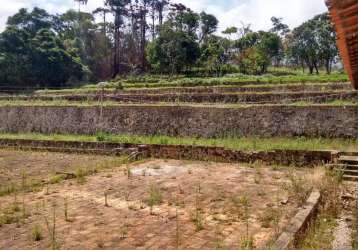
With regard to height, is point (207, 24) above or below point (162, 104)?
above

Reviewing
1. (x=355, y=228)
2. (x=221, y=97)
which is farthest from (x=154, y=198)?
(x=221, y=97)

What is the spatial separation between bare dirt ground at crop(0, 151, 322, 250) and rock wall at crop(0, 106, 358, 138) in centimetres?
457

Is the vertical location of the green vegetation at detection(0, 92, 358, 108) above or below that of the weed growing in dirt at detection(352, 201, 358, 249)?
above

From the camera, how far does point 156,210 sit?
712 cm

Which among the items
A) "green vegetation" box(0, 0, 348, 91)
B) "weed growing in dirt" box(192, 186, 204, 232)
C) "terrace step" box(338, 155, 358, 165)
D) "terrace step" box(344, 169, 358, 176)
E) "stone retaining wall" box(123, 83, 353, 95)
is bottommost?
"weed growing in dirt" box(192, 186, 204, 232)

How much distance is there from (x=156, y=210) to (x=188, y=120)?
404 inches

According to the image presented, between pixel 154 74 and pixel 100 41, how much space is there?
1245cm

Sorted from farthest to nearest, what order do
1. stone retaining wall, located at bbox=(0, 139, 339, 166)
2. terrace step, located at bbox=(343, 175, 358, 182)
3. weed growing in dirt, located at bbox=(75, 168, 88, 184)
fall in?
stone retaining wall, located at bbox=(0, 139, 339, 166), weed growing in dirt, located at bbox=(75, 168, 88, 184), terrace step, located at bbox=(343, 175, 358, 182)

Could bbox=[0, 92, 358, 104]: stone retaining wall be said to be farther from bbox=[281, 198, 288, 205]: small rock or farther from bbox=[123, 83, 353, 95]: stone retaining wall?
bbox=[281, 198, 288, 205]: small rock

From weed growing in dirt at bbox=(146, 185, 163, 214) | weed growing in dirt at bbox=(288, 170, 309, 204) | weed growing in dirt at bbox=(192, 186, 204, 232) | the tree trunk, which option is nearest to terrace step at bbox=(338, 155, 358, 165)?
weed growing in dirt at bbox=(288, 170, 309, 204)

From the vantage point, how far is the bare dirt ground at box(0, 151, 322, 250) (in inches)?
221

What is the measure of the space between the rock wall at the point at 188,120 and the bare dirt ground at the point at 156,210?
180 inches

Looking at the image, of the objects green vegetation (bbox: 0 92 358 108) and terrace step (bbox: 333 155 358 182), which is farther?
green vegetation (bbox: 0 92 358 108)

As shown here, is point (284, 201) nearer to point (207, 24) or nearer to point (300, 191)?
point (300, 191)
